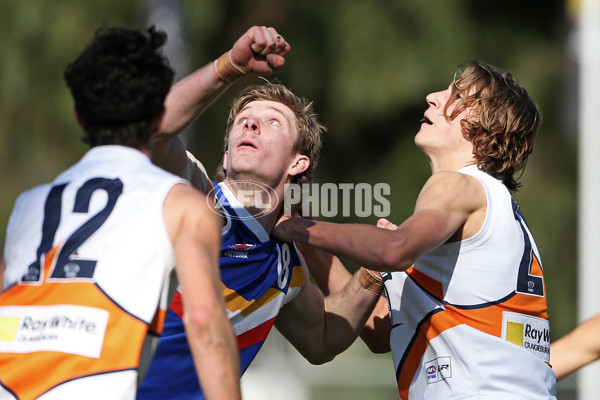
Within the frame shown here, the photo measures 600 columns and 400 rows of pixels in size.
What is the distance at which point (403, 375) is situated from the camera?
4199mm

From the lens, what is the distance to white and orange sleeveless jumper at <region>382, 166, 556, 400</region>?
3.85m

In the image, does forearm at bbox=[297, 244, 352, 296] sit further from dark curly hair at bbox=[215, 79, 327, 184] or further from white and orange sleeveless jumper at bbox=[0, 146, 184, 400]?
white and orange sleeveless jumper at bbox=[0, 146, 184, 400]

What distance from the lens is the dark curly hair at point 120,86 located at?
10.0 feet

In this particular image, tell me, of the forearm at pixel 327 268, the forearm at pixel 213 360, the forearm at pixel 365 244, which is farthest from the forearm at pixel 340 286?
the forearm at pixel 213 360

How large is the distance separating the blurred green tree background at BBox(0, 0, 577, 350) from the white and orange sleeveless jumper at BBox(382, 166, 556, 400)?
952 centimetres

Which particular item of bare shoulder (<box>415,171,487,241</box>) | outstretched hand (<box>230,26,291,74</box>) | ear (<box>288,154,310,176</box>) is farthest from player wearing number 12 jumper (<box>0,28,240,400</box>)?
ear (<box>288,154,310,176</box>)

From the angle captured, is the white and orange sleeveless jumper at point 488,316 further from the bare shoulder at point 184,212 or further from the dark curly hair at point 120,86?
the dark curly hair at point 120,86

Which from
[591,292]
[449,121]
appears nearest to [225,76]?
[449,121]

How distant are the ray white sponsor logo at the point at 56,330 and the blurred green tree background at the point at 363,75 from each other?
1027cm

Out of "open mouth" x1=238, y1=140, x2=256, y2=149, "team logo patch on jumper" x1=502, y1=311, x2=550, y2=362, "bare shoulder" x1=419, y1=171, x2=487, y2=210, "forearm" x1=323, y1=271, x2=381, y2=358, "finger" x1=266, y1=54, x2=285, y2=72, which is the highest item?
"finger" x1=266, y1=54, x2=285, y2=72

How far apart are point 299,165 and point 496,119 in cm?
118

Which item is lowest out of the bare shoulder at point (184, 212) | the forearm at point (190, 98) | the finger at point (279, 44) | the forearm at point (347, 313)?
the forearm at point (347, 313)

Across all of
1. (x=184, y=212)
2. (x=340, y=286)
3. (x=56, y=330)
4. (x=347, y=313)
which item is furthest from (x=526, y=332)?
(x=56, y=330)

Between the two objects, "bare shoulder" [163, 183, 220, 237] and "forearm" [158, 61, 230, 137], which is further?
"forearm" [158, 61, 230, 137]
